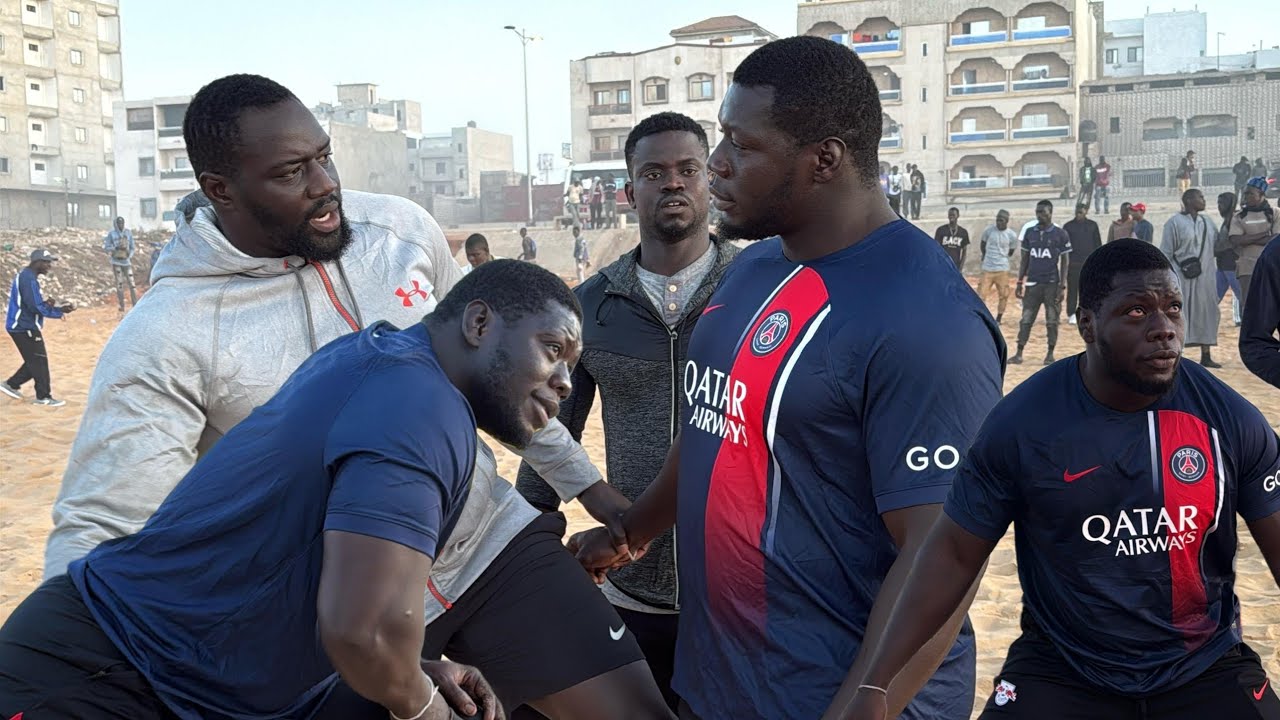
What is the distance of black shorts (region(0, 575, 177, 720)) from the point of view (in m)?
2.07

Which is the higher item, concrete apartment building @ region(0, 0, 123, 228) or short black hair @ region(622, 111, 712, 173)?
concrete apartment building @ region(0, 0, 123, 228)

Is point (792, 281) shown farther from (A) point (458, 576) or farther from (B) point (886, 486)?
(A) point (458, 576)

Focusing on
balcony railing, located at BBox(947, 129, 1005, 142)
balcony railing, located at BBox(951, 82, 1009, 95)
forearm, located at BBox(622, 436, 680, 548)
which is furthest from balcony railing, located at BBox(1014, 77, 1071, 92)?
forearm, located at BBox(622, 436, 680, 548)

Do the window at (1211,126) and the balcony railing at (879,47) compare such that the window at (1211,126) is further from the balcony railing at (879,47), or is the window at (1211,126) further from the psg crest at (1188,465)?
the psg crest at (1188,465)

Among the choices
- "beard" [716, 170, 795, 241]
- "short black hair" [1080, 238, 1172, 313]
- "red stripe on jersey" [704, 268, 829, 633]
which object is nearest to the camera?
"red stripe on jersey" [704, 268, 829, 633]

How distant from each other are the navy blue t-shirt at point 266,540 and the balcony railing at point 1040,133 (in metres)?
51.9

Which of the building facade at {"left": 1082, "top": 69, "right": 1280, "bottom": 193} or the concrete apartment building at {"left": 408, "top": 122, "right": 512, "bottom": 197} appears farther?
the concrete apartment building at {"left": 408, "top": 122, "right": 512, "bottom": 197}

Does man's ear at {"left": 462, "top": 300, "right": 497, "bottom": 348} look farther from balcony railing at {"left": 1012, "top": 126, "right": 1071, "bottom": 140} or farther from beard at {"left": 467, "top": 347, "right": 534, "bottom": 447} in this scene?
balcony railing at {"left": 1012, "top": 126, "right": 1071, "bottom": 140}

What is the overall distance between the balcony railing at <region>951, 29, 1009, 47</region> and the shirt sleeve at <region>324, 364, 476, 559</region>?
54.3 m

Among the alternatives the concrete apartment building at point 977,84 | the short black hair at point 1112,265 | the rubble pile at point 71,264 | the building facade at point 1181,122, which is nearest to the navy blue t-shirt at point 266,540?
the short black hair at point 1112,265

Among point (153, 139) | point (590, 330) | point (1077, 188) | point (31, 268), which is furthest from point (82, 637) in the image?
point (153, 139)

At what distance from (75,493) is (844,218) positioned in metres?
1.72

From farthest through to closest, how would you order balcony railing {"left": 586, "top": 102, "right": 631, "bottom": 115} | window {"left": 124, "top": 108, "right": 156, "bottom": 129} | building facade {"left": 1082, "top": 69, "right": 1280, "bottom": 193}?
1. window {"left": 124, "top": 108, "right": 156, "bottom": 129}
2. balcony railing {"left": 586, "top": 102, "right": 631, "bottom": 115}
3. building facade {"left": 1082, "top": 69, "right": 1280, "bottom": 193}

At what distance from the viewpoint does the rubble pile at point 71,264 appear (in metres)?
30.8
